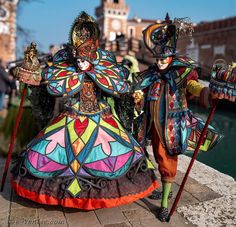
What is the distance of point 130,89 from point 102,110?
36 cm

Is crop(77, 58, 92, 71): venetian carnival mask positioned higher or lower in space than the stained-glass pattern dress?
higher

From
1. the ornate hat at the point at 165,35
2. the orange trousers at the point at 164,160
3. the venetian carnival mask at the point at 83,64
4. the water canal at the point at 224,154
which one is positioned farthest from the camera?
the water canal at the point at 224,154

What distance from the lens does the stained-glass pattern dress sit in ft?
8.62

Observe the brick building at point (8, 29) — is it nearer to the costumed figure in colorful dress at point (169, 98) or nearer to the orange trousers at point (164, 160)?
the costumed figure in colorful dress at point (169, 98)

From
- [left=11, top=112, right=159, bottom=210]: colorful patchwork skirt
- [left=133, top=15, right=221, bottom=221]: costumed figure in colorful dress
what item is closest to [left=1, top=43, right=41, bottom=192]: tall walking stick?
[left=11, top=112, right=159, bottom=210]: colorful patchwork skirt

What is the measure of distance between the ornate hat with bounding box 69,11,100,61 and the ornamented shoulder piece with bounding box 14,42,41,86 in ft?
1.31

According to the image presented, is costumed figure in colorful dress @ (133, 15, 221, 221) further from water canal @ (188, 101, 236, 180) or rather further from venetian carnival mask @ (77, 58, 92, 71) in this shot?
water canal @ (188, 101, 236, 180)

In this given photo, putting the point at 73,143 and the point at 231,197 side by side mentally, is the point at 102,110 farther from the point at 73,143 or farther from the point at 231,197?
the point at 231,197

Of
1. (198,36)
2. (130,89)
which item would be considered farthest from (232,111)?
(130,89)

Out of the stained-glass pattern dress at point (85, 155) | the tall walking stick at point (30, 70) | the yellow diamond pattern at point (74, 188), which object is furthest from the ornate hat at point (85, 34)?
the yellow diamond pattern at point (74, 188)

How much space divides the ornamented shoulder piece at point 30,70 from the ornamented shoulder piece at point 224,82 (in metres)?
1.70

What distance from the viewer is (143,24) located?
49500mm

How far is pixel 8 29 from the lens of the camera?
19891 millimetres

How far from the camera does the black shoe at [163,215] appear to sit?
2.81 m
